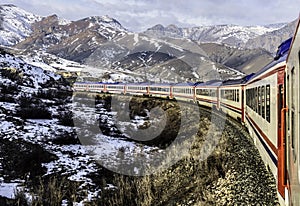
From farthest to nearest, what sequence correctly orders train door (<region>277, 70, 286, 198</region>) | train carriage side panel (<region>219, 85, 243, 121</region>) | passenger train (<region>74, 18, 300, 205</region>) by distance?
train carriage side panel (<region>219, 85, 243, 121</region>), train door (<region>277, 70, 286, 198</region>), passenger train (<region>74, 18, 300, 205</region>)

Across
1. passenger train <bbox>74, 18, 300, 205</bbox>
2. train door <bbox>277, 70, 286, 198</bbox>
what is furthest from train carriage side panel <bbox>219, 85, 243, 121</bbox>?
train door <bbox>277, 70, 286, 198</bbox>

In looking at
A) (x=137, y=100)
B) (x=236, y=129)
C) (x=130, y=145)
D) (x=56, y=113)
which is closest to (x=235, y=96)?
(x=236, y=129)

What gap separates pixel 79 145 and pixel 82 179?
4768 mm

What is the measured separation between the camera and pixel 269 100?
8.61 meters

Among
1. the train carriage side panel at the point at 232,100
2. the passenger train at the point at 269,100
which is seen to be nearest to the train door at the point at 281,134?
the passenger train at the point at 269,100

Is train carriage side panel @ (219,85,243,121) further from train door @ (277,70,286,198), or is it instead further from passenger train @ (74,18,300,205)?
train door @ (277,70,286,198)

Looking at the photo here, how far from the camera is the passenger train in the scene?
4.66m

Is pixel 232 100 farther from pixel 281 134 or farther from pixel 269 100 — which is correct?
pixel 281 134

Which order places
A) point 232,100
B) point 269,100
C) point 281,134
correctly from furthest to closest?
1. point 232,100
2. point 269,100
3. point 281,134

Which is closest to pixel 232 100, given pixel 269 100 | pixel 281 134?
pixel 269 100

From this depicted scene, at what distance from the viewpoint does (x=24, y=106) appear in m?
22.2

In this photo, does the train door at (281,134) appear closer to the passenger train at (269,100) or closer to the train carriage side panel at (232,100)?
the passenger train at (269,100)

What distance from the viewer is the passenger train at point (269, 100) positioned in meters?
4.66

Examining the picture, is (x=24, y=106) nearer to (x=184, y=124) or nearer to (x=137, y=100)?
(x=184, y=124)
